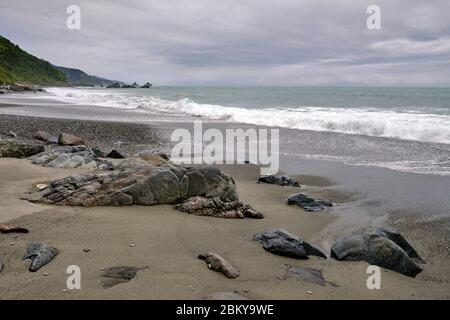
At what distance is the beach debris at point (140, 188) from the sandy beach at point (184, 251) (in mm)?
212

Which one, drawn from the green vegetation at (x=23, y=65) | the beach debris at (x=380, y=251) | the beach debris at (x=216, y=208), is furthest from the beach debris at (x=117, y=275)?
the green vegetation at (x=23, y=65)

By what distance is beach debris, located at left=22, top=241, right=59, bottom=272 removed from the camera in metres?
4.09

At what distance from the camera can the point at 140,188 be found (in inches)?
251

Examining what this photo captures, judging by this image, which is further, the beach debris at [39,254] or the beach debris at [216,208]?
the beach debris at [216,208]

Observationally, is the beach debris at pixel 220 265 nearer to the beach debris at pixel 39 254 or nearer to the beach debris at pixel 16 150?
the beach debris at pixel 39 254

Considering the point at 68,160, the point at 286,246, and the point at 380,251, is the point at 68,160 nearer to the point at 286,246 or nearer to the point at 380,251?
the point at 286,246

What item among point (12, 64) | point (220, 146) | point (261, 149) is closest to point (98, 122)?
point (220, 146)

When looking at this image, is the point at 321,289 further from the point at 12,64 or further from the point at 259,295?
the point at 12,64

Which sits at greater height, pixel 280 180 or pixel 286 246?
A: pixel 280 180

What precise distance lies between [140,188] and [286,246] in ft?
8.46

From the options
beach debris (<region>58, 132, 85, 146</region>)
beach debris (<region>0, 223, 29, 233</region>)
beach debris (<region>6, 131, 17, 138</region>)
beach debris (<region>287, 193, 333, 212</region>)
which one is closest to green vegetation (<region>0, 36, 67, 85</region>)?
beach debris (<region>6, 131, 17, 138</region>)

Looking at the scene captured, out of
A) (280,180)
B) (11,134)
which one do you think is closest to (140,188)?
(280,180)

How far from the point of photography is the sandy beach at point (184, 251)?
3.81 m

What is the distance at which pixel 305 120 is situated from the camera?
21219mm
